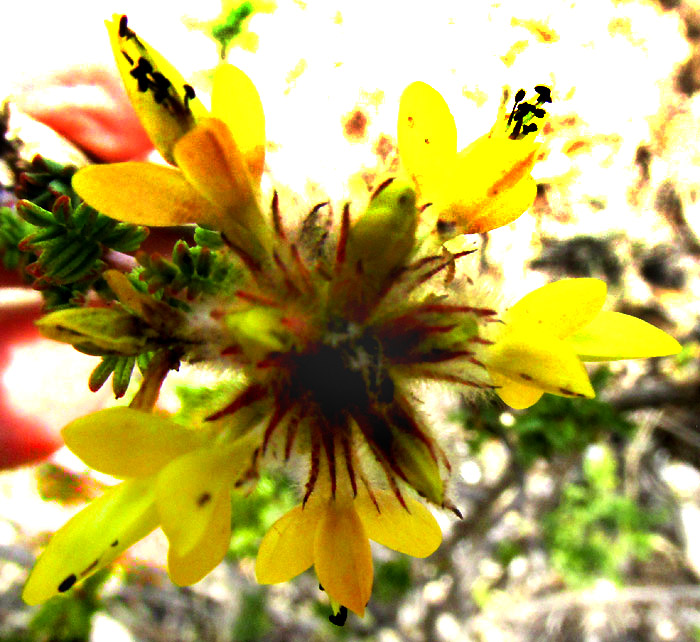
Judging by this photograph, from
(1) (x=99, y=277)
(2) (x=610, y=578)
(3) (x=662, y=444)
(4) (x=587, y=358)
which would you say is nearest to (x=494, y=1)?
(4) (x=587, y=358)

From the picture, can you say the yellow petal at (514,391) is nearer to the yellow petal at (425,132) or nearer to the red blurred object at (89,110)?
the yellow petal at (425,132)

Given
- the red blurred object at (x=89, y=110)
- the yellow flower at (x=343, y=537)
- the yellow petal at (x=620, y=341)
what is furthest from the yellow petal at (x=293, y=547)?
the red blurred object at (x=89, y=110)

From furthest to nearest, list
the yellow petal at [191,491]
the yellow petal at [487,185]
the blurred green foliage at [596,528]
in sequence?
the blurred green foliage at [596,528]
the yellow petal at [487,185]
the yellow petal at [191,491]

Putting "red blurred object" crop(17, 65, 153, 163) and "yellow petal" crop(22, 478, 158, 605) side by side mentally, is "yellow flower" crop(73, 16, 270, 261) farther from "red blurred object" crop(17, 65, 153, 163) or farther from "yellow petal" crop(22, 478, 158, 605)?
"red blurred object" crop(17, 65, 153, 163)

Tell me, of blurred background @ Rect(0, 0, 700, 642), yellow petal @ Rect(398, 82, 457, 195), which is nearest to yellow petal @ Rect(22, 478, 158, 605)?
blurred background @ Rect(0, 0, 700, 642)

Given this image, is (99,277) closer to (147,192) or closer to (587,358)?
(147,192)

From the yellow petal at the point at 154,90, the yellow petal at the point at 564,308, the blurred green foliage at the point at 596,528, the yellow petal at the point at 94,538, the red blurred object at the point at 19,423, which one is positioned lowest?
the blurred green foliage at the point at 596,528
